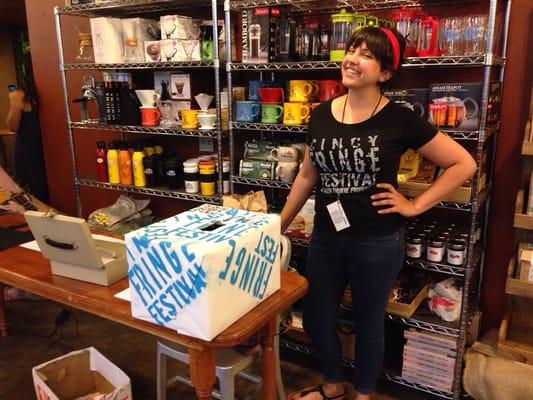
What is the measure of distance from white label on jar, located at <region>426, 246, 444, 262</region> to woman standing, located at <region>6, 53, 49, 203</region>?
303cm

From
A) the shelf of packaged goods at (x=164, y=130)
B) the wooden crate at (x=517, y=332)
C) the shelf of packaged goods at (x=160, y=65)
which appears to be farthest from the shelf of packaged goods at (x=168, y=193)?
the wooden crate at (x=517, y=332)

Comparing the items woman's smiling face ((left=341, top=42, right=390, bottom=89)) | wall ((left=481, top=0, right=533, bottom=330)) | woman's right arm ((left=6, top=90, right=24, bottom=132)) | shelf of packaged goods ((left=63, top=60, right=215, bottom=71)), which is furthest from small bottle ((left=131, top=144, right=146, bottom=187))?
wall ((left=481, top=0, right=533, bottom=330))

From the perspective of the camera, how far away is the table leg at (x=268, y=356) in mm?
1588

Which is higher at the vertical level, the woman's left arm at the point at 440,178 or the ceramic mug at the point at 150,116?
the ceramic mug at the point at 150,116

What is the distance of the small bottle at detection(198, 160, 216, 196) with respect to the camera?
2590 mm

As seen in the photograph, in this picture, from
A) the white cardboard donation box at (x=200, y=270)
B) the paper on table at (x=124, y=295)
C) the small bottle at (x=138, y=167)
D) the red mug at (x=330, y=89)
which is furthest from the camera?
the small bottle at (x=138, y=167)

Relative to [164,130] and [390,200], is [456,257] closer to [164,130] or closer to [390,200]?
[390,200]

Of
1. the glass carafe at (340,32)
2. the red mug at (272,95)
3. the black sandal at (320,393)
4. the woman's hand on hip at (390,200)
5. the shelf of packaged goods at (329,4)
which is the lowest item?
the black sandal at (320,393)

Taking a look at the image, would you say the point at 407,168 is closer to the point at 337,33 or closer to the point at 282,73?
the point at 337,33

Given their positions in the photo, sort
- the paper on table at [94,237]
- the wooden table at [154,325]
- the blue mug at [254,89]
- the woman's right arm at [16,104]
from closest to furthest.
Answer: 1. the wooden table at [154,325]
2. the paper on table at [94,237]
3. the blue mug at [254,89]
4. the woman's right arm at [16,104]

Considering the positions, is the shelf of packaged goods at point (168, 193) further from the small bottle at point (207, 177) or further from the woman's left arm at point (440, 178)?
the woman's left arm at point (440, 178)

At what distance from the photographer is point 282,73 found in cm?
265

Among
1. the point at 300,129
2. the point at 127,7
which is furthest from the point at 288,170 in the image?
the point at 127,7

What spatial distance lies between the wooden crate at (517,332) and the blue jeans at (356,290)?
23.1 inches
